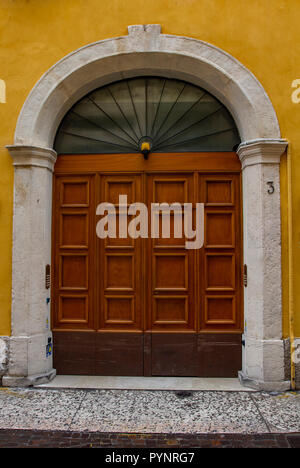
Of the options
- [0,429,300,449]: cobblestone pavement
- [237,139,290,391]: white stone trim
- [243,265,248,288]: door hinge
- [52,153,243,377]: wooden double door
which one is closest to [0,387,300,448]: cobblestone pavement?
[0,429,300,449]: cobblestone pavement

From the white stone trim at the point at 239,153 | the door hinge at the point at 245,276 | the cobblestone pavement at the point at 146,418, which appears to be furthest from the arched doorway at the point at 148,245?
the cobblestone pavement at the point at 146,418

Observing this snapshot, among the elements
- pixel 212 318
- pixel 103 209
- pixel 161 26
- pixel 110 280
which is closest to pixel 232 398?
pixel 212 318

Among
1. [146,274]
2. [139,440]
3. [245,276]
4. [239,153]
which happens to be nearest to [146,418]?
[139,440]

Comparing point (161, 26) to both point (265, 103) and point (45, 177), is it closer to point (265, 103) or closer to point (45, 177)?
point (265, 103)

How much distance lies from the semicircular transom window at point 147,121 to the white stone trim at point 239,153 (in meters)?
0.27

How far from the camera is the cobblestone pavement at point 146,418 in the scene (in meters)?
3.37

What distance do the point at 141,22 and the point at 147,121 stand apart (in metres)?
1.33

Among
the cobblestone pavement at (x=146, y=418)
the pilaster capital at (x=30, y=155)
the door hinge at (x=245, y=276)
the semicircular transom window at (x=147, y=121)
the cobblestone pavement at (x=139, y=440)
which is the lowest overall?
the cobblestone pavement at (x=139, y=440)

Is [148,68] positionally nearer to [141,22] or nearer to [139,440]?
[141,22]

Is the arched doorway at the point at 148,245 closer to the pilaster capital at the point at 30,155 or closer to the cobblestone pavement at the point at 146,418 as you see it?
the pilaster capital at the point at 30,155

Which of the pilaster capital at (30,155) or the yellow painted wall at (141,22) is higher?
the yellow painted wall at (141,22)

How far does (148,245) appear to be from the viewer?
4.98 m

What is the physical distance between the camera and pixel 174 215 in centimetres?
496
